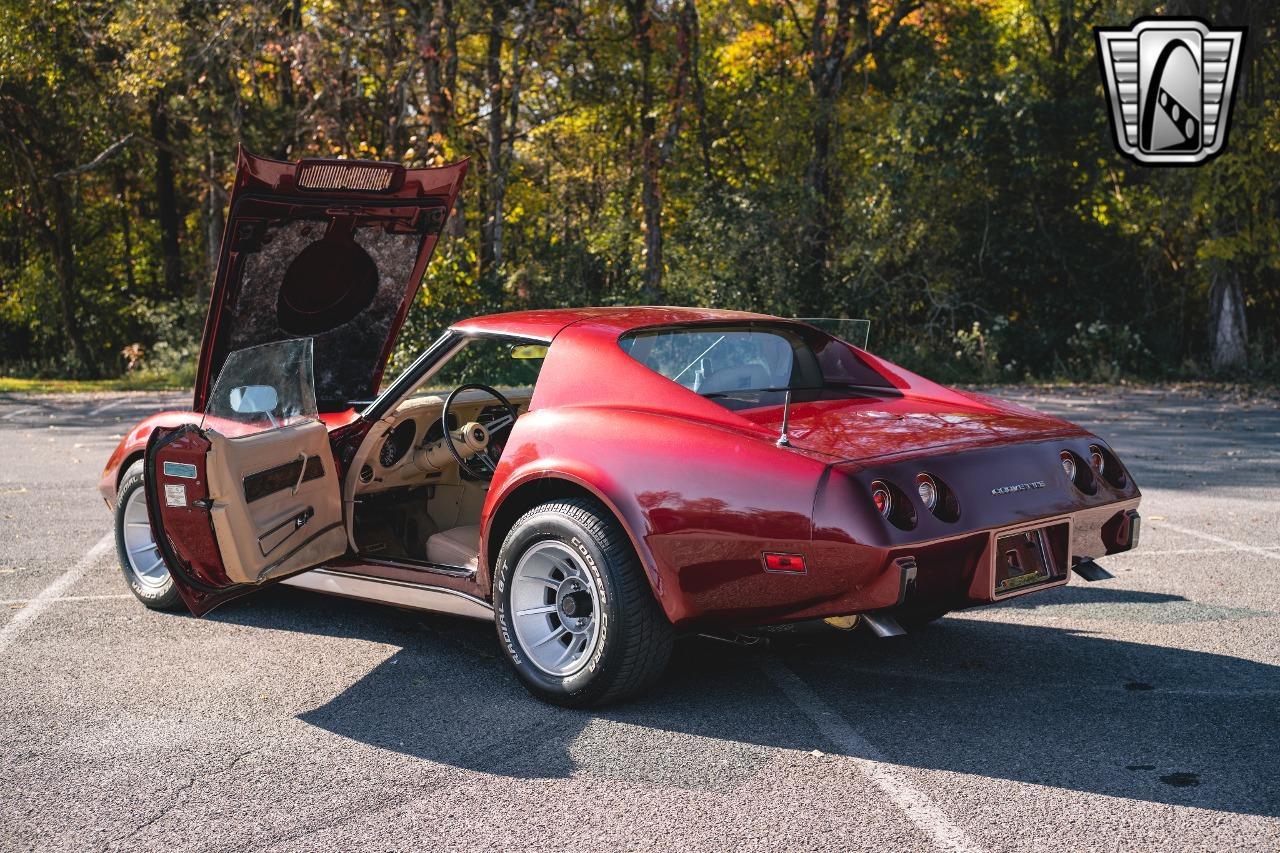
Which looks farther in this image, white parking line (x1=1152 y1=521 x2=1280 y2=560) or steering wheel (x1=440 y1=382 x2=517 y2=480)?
white parking line (x1=1152 y1=521 x2=1280 y2=560)

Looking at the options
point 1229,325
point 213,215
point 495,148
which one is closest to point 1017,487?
point 1229,325

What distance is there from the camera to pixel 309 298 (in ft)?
19.2

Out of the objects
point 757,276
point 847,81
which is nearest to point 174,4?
point 757,276

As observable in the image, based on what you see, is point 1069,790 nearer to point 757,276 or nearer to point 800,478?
point 800,478

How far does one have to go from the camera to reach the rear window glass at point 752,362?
4652mm

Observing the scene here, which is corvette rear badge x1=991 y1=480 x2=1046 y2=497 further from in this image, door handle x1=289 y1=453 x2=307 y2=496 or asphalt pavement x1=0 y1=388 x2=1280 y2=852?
door handle x1=289 y1=453 x2=307 y2=496

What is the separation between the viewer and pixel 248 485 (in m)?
4.46

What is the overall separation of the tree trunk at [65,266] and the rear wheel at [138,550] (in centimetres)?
2377

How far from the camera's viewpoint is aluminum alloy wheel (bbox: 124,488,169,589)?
5.68m

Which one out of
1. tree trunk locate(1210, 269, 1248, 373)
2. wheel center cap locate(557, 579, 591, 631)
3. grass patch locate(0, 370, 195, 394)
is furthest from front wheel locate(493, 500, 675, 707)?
grass patch locate(0, 370, 195, 394)

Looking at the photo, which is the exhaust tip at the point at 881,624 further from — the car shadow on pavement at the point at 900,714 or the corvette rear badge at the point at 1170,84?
the corvette rear badge at the point at 1170,84

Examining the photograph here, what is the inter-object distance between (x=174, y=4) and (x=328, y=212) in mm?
16154

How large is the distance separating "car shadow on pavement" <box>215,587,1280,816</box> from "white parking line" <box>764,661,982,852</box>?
3cm

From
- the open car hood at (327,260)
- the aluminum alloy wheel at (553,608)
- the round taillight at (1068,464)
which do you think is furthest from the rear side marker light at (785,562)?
the open car hood at (327,260)
